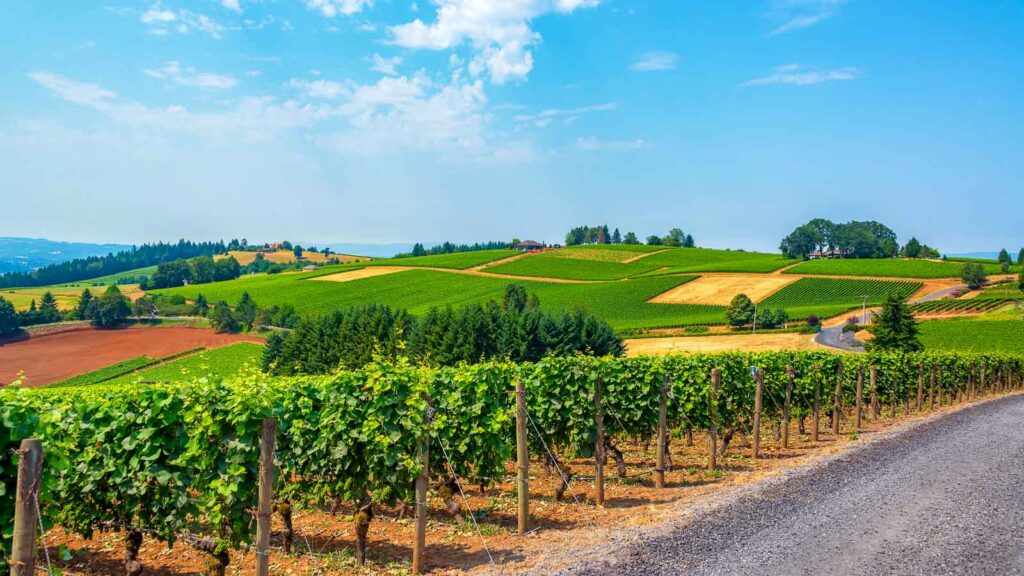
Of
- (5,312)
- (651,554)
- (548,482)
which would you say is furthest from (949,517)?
(5,312)

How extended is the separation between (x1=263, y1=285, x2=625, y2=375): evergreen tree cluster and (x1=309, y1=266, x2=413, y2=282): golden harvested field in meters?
66.2

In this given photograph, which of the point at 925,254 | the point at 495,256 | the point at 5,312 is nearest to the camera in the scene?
the point at 5,312

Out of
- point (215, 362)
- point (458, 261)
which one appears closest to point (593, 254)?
point (458, 261)

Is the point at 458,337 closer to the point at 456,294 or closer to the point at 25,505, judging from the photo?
the point at 25,505

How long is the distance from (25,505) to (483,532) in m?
6.78

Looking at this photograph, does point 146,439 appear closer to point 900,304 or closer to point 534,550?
point 534,550

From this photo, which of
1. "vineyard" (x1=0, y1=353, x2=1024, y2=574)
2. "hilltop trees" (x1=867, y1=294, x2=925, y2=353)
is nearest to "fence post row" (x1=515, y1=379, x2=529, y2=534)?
"vineyard" (x1=0, y1=353, x2=1024, y2=574)

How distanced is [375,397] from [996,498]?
1083cm

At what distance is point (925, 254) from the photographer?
170 meters

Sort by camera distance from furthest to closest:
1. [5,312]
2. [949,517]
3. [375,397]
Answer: [5,312], [949,517], [375,397]

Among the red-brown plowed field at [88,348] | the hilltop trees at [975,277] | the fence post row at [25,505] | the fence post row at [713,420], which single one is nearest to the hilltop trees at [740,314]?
the hilltop trees at [975,277]

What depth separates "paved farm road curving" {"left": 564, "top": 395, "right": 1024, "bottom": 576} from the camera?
8.19 m

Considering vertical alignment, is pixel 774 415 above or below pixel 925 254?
below

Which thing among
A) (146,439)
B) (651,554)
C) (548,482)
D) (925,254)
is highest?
(925,254)
